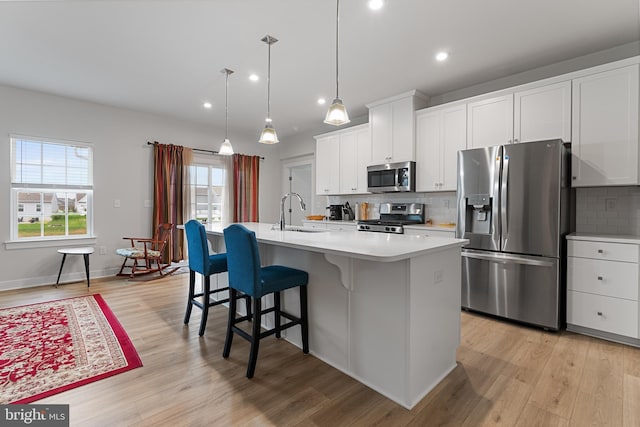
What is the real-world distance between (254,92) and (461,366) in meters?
3.87

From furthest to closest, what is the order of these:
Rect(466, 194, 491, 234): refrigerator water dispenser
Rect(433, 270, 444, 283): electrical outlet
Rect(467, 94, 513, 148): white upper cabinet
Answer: Rect(467, 94, 513, 148): white upper cabinet, Rect(466, 194, 491, 234): refrigerator water dispenser, Rect(433, 270, 444, 283): electrical outlet

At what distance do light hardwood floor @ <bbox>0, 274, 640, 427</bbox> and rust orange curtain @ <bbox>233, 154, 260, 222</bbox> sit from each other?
143 inches

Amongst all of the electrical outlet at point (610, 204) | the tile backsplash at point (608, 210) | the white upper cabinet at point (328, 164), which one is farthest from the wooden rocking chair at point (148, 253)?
the electrical outlet at point (610, 204)

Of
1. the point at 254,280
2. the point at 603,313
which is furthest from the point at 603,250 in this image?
the point at 254,280

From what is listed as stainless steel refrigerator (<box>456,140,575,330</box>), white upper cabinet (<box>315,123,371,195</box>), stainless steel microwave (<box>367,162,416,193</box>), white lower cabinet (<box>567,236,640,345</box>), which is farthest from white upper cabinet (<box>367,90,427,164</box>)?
white lower cabinet (<box>567,236,640,345</box>)

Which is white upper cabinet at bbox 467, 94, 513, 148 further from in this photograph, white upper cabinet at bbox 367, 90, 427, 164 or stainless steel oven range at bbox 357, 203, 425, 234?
stainless steel oven range at bbox 357, 203, 425, 234

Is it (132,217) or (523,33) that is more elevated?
(523,33)

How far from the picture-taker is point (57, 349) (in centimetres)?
238

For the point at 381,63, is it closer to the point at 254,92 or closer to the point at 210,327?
the point at 254,92

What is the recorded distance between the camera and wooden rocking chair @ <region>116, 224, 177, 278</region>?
450 centimetres

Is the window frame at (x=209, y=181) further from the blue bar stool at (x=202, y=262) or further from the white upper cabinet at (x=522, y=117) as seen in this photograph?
the white upper cabinet at (x=522, y=117)

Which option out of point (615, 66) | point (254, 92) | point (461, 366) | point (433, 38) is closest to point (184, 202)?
point (254, 92)

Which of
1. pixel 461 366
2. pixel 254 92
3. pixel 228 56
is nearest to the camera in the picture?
pixel 461 366

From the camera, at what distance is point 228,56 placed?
3.15 m
